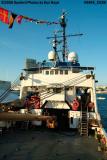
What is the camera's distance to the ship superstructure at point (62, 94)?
77.8ft

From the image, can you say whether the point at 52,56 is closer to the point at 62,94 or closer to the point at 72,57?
the point at 72,57

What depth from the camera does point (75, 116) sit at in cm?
2369

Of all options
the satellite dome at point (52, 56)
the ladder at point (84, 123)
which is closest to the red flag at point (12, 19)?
the ladder at point (84, 123)

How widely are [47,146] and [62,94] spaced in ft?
28.4

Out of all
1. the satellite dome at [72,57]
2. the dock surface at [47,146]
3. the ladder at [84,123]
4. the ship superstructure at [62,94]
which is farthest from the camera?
the satellite dome at [72,57]

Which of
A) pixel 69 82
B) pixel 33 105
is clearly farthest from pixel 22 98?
pixel 69 82

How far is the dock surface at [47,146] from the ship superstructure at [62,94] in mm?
2017

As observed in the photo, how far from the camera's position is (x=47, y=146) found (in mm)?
17766

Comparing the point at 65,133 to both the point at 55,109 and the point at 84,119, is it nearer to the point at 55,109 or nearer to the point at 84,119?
the point at 84,119

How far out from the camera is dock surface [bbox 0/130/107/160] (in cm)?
1516

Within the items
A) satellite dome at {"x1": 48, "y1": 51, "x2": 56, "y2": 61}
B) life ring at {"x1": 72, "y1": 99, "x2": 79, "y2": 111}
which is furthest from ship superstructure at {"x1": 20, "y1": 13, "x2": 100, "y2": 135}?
satellite dome at {"x1": 48, "y1": 51, "x2": 56, "y2": 61}

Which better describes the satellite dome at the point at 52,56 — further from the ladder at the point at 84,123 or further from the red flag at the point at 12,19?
the red flag at the point at 12,19

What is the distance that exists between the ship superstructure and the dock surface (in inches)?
79.4

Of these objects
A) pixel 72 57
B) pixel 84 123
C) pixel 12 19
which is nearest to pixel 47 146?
pixel 84 123
